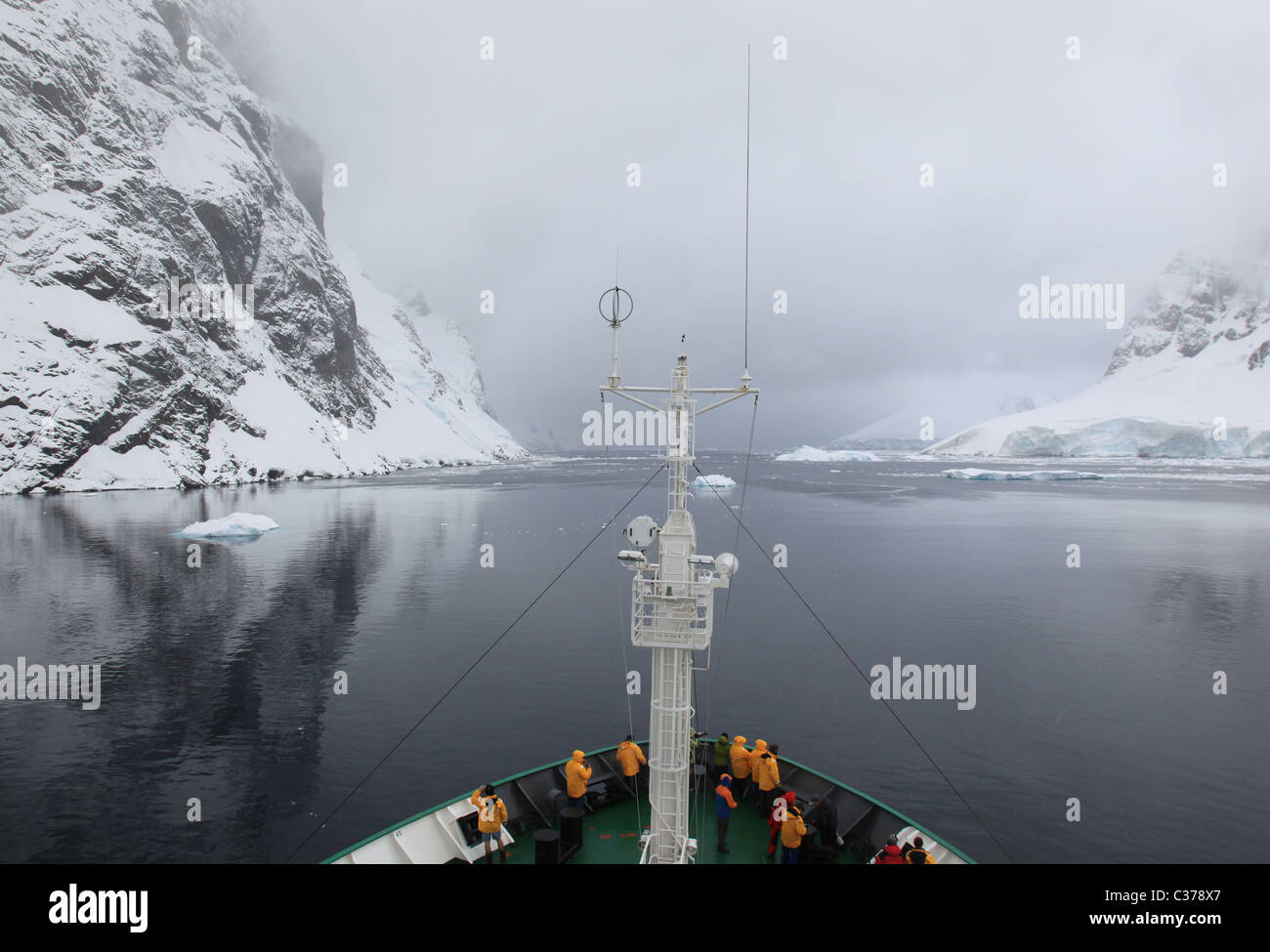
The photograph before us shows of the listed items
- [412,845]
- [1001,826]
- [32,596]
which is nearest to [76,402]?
[32,596]

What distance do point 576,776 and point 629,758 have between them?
4.63ft

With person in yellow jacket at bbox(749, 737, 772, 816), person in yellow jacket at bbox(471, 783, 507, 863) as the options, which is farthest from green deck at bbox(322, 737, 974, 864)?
person in yellow jacket at bbox(471, 783, 507, 863)

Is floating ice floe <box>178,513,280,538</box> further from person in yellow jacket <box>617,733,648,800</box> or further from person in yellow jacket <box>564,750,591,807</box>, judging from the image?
person in yellow jacket <box>564,750,591,807</box>

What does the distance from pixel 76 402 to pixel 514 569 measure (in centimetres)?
8928

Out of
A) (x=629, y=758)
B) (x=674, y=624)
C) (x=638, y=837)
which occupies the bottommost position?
(x=638, y=837)

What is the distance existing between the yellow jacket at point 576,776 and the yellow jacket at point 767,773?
11.6 feet

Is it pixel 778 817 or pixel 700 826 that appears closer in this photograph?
pixel 778 817

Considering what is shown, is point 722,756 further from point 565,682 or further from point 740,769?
point 565,682

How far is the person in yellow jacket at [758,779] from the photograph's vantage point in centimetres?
1388

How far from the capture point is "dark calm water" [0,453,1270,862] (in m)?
17.7

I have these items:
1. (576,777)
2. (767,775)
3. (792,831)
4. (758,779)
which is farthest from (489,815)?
(767,775)

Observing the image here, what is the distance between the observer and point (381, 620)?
3512cm

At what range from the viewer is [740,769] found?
572 inches

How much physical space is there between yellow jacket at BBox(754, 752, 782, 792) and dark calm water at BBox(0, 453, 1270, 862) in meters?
6.54
